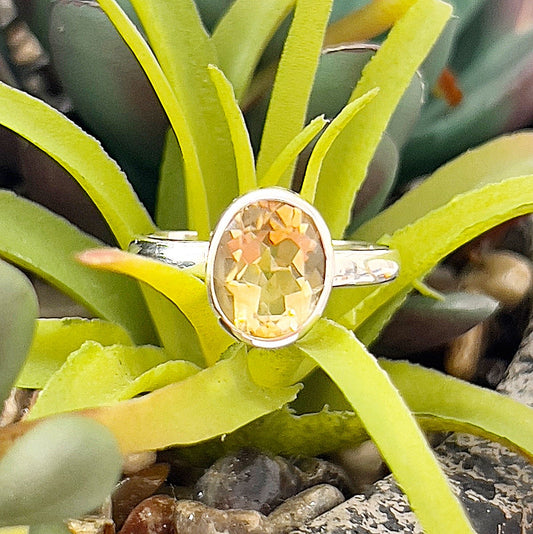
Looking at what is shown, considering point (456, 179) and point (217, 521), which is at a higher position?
point (456, 179)

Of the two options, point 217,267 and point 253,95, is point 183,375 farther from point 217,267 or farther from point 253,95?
point 253,95

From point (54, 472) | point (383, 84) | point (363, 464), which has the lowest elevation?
point (363, 464)

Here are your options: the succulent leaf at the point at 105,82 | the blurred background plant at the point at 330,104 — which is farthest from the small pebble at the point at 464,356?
the succulent leaf at the point at 105,82

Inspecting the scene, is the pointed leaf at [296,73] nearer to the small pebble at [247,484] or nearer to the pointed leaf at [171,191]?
the pointed leaf at [171,191]

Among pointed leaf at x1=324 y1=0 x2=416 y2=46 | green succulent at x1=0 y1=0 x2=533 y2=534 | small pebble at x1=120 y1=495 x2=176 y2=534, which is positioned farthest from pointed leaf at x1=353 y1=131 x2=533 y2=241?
small pebble at x1=120 y1=495 x2=176 y2=534

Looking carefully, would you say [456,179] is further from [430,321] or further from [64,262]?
[64,262]

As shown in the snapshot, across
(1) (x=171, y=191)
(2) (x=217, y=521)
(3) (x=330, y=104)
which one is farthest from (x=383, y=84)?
(2) (x=217, y=521)

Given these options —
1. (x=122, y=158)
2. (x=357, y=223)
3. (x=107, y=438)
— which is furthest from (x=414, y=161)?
(x=107, y=438)

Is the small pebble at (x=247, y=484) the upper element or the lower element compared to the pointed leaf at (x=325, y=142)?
lower
